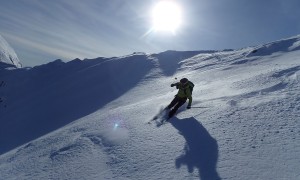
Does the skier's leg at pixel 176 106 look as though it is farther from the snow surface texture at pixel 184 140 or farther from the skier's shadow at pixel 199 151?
the skier's shadow at pixel 199 151

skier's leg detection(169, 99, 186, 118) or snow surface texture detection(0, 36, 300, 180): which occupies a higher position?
skier's leg detection(169, 99, 186, 118)

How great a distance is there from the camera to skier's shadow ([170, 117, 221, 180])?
8788 mm

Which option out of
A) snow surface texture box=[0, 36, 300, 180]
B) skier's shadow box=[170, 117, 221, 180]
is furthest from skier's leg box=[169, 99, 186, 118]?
skier's shadow box=[170, 117, 221, 180]

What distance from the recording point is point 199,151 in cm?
1018

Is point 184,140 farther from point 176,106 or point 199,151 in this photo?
point 176,106

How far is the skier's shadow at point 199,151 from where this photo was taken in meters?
8.79

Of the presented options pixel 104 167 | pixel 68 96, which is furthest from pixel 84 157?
pixel 68 96

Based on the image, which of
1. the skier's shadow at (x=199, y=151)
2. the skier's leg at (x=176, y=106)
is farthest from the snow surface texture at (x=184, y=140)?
the skier's leg at (x=176, y=106)

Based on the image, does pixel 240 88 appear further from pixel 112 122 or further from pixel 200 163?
pixel 200 163

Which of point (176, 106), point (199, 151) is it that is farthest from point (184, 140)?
point (176, 106)

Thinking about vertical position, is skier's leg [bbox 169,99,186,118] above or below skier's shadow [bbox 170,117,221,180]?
above

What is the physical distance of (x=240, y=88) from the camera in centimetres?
1702

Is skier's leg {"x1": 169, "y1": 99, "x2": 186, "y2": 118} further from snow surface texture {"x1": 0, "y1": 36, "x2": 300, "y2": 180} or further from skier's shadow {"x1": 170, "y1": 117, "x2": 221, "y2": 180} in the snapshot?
skier's shadow {"x1": 170, "y1": 117, "x2": 221, "y2": 180}

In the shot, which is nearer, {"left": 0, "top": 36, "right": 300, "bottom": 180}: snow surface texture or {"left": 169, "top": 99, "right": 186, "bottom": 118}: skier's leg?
{"left": 0, "top": 36, "right": 300, "bottom": 180}: snow surface texture
